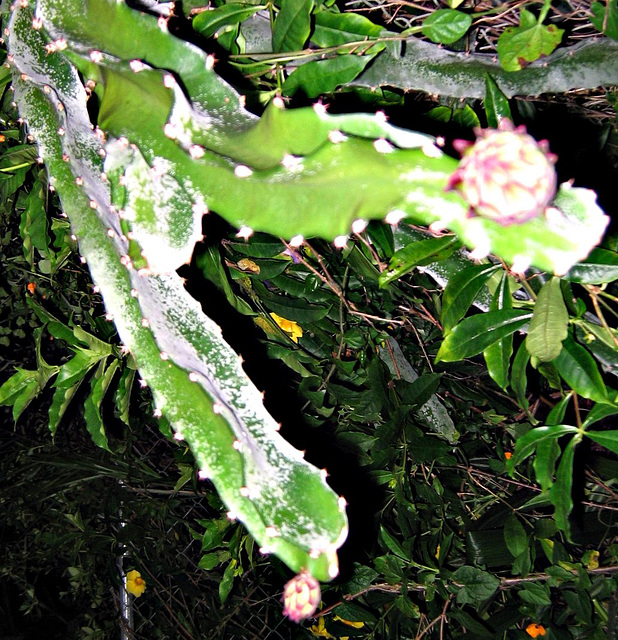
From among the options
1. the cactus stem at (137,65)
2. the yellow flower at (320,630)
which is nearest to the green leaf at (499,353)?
the cactus stem at (137,65)

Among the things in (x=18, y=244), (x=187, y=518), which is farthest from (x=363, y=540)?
(x=18, y=244)

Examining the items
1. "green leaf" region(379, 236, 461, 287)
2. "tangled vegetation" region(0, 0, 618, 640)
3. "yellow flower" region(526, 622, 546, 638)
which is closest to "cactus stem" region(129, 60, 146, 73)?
"tangled vegetation" region(0, 0, 618, 640)

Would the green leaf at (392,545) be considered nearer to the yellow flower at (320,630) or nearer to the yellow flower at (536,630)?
the yellow flower at (536,630)

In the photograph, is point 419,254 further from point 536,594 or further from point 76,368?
point 536,594

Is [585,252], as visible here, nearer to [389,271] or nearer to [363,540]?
[389,271]

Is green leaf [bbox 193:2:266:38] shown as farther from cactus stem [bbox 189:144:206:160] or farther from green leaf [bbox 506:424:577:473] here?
green leaf [bbox 506:424:577:473]

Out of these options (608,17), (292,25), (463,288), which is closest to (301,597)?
(463,288)
